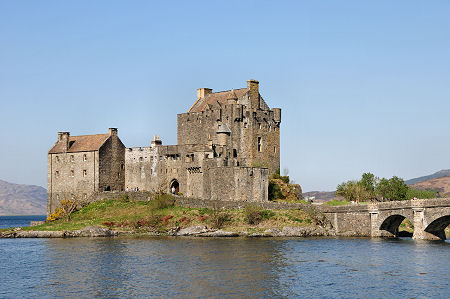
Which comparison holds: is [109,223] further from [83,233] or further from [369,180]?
[369,180]

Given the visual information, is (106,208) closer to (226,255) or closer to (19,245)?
(19,245)

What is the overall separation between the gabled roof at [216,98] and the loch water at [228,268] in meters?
29.0

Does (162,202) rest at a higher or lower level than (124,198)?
lower

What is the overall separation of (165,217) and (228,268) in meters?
33.2

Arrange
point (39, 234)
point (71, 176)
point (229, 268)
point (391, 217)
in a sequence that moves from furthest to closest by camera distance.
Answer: point (71, 176) → point (39, 234) → point (391, 217) → point (229, 268)

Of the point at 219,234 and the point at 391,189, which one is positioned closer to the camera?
the point at 219,234

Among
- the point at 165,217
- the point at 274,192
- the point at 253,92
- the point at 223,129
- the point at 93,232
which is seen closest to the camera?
the point at 93,232

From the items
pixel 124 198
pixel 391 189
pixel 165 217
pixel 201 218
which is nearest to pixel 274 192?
pixel 201 218

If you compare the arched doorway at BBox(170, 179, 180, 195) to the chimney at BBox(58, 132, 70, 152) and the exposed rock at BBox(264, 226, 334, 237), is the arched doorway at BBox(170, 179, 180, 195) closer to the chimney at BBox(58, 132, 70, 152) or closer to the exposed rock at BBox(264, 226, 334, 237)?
the chimney at BBox(58, 132, 70, 152)

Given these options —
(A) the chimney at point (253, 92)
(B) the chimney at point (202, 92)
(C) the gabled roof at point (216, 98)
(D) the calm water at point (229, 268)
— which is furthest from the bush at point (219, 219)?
(B) the chimney at point (202, 92)

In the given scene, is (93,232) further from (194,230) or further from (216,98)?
(216,98)

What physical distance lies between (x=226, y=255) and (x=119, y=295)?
720 inches

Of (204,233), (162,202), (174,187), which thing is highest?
(174,187)

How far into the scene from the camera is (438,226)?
7256 cm
